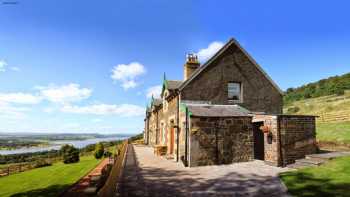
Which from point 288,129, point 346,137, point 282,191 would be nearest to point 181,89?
point 288,129

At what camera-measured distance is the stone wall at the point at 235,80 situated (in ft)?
57.6

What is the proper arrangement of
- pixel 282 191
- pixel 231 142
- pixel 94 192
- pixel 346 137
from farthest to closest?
1. pixel 346 137
2. pixel 231 142
3. pixel 282 191
4. pixel 94 192

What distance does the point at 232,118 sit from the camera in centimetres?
1504

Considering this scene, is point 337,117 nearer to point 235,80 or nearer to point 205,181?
point 235,80

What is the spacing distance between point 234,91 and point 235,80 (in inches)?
32.3

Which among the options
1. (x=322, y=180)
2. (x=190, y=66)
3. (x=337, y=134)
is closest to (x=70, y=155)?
(x=190, y=66)

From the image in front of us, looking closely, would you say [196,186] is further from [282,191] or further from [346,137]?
[346,137]

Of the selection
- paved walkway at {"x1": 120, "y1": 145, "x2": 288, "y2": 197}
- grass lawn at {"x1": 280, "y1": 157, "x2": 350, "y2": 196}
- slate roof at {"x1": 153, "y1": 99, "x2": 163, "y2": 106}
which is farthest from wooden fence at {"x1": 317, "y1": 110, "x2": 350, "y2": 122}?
slate roof at {"x1": 153, "y1": 99, "x2": 163, "y2": 106}

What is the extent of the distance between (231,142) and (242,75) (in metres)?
6.04

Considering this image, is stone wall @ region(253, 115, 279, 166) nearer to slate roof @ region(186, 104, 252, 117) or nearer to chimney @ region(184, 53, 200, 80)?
slate roof @ region(186, 104, 252, 117)

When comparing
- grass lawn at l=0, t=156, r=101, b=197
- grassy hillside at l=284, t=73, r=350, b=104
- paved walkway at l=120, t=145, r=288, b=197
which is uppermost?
grassy hillside at l=284, t=73, r=350, b=104

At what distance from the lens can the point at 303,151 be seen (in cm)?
1438

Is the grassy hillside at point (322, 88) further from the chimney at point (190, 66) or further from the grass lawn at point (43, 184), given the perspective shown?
the grass lawn at point (43, 184)

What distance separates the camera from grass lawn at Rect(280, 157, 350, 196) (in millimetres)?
8461
